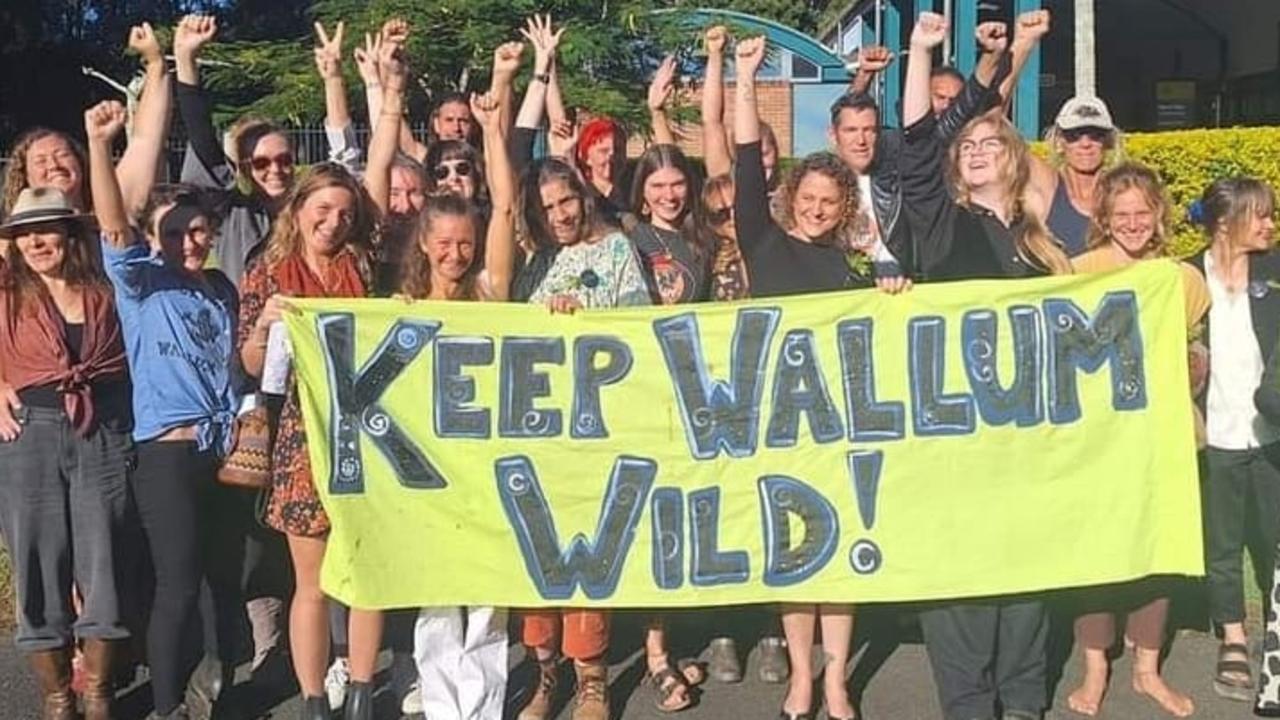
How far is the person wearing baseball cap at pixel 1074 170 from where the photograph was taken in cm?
544

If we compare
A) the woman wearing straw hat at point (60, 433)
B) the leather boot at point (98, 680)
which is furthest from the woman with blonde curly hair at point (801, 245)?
the leather boot at point (98, 680)

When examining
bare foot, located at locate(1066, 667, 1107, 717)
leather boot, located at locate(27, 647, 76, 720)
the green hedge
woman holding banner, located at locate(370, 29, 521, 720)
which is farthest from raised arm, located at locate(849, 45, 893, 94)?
the green hedge

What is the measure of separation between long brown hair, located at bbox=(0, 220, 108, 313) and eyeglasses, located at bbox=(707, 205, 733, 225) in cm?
208

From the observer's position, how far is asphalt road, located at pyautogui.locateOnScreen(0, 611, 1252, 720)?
5.08m

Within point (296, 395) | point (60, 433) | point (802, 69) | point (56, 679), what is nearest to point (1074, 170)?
point (296, 395)

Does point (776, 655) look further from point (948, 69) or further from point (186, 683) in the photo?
point (948, 69)

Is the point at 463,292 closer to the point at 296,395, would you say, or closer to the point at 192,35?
the point at 296,395

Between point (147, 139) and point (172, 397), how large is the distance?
0.83 meters

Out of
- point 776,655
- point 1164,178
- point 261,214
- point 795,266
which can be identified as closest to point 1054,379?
point 795,266

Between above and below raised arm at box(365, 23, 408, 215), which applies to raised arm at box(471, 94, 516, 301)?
below

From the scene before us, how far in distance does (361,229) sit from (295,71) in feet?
47.3

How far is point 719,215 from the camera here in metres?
5.46

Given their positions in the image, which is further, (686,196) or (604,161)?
(604,161)

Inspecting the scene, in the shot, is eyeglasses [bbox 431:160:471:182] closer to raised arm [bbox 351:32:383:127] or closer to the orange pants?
raised arm [bbox 351:32:383:127]
